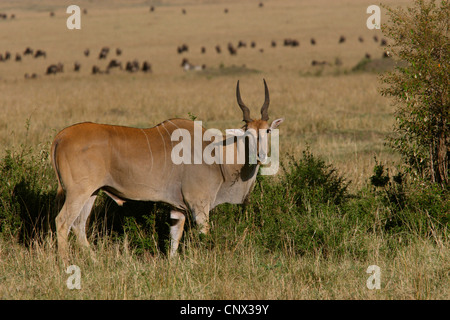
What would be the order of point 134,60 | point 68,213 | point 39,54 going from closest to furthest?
1. point 68,213
2. point 134,60
3. point 39,54

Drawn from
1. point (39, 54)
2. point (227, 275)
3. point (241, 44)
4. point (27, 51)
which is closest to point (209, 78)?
point (39, 54)

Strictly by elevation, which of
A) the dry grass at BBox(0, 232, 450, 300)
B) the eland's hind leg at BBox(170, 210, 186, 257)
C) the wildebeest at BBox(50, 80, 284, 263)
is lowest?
the dry grass at BBox(0, 232, 450, 300)

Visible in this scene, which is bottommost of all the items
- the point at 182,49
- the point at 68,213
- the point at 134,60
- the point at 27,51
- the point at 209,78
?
the point at 68,213

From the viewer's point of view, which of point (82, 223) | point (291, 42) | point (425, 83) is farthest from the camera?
point (291, 42)

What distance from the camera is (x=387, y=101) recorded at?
1781 cm

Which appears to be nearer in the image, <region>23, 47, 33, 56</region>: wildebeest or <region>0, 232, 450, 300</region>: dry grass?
<region>0, 232, 450, 300</region>: dry grass

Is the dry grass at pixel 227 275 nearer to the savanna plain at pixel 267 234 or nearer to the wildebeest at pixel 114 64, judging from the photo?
the savanna plain at pixel 267 234

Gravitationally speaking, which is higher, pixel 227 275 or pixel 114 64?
pixel 114 64

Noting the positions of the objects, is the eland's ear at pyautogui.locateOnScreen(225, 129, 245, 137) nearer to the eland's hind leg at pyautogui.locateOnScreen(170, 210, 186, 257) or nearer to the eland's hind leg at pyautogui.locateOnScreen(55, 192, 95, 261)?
the eland's hind leg at pyautogui.locateOnScreen(170, 210, 186, 257)

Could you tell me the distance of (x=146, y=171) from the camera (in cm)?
623

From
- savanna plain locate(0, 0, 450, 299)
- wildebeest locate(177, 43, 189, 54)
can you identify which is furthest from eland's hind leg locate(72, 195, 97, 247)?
wildebeest locate(177, 43, 189, 54)

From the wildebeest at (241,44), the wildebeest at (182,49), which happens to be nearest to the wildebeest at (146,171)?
the wildebeest at (182,49)

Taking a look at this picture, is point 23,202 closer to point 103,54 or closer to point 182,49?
point 103,54

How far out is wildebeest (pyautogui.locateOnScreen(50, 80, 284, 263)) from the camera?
6.00 metres
